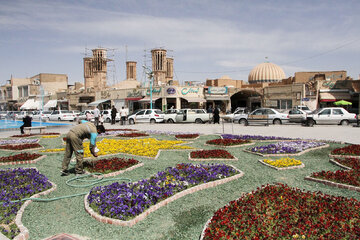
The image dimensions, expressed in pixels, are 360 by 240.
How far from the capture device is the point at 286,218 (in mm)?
4453

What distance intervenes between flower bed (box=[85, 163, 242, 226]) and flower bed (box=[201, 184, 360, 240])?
121 centimetres

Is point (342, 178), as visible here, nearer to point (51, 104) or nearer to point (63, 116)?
point (63, 116)

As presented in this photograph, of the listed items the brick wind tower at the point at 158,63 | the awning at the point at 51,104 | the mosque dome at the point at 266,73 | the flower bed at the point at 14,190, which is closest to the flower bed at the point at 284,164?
the flower bed at the point at 14,190

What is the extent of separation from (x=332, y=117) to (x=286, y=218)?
70.9 feet

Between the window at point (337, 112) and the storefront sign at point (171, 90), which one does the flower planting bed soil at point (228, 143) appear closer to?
the window at point (337, 112)

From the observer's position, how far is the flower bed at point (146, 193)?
4875 mm

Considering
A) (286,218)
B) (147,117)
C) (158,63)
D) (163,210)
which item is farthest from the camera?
(158,63)

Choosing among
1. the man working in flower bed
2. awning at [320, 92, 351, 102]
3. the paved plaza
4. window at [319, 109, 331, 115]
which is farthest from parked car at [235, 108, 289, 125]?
the man working in flower bed

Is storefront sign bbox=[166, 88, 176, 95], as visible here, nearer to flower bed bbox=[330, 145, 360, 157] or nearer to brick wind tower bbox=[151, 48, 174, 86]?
brick wind tower bbox=[151, 48, 174, 86]

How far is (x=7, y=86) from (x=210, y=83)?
66.5m

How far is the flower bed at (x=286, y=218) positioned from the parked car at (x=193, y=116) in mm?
23073

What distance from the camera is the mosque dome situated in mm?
57000

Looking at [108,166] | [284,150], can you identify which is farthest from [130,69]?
[108,166]

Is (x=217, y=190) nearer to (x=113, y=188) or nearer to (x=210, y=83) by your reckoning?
(x=113, y=188)
